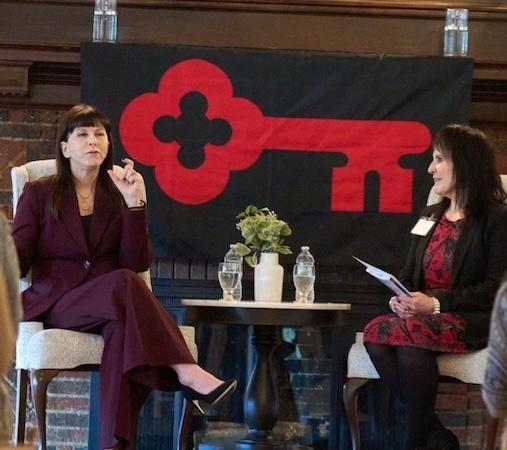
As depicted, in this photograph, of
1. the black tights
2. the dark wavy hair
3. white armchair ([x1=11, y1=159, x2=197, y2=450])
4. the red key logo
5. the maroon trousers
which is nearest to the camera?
the maroon trousers

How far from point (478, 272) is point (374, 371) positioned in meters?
0.52

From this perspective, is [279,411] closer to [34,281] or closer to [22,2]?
[34,281]

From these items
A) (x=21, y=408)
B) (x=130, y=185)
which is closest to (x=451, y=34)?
(x=130, y=185)

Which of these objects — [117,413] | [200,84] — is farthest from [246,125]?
[117,413]

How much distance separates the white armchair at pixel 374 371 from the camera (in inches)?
161

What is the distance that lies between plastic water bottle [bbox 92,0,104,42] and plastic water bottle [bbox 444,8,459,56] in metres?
1.42

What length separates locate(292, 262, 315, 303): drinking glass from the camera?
4438mm

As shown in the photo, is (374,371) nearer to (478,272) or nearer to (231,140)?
(478,272)

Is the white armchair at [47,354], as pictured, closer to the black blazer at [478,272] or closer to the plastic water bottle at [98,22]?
the black blazer at [478,272]

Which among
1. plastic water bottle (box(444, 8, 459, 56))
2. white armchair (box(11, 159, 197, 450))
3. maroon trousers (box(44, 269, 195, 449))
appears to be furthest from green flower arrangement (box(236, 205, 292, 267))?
plastic water bottle (box(444, 8, 459, 56))

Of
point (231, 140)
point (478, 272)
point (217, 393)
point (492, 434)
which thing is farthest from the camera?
point (231, 140)

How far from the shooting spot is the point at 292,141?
15.7 feet

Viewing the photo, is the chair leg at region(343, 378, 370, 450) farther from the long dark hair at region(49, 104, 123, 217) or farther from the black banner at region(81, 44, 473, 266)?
the long dark hair at region(49, 104, 123, 217)

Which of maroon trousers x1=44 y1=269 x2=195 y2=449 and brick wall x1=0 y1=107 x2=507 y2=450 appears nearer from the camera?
maroon trousers x1=44 y1=269 x2=195 y2=449
